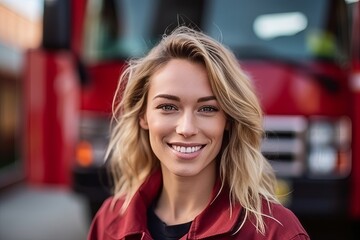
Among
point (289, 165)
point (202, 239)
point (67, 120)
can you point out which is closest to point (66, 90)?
point (67, 120)

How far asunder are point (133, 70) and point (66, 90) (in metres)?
3.96

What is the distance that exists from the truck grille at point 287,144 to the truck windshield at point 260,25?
0.50 metres

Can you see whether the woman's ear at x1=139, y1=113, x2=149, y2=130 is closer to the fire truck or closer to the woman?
the woman

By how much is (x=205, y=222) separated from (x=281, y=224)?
0.22 metres

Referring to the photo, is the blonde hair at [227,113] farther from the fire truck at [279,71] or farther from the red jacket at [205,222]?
the fire truck at [279,71]

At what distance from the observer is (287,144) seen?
5480 mm

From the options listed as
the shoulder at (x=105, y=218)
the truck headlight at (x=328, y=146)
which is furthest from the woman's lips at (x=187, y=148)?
the truck headlight at (x=328, y=146)

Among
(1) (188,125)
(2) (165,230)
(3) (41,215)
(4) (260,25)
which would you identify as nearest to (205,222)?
(2) (165,230)

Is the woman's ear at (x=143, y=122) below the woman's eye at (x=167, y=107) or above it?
below

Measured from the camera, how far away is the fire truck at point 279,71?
17.8ft

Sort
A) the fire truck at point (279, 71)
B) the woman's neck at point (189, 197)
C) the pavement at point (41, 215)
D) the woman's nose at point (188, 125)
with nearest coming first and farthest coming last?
the woman's nose at point (188, 125), the woman's neck at point (189, 197), the fire truck at point (279, 71), the pavement at point (41, 215)

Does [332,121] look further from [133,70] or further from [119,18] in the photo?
[133,70]

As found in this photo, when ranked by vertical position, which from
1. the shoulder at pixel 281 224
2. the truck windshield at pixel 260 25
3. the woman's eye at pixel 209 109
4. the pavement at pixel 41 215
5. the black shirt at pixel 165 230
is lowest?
the pavement at pixel 41 215

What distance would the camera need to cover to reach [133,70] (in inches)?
96.5
